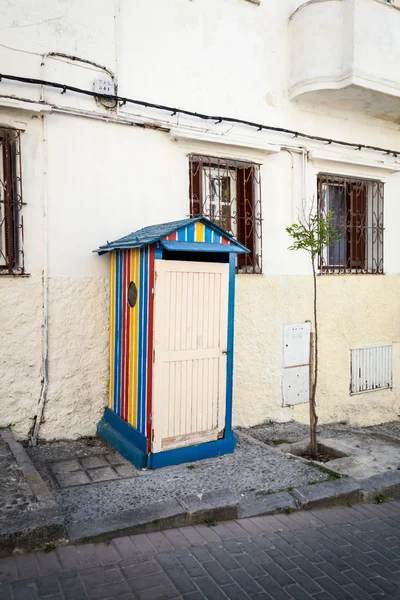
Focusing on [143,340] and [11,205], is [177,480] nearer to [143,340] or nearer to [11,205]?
[143,340]

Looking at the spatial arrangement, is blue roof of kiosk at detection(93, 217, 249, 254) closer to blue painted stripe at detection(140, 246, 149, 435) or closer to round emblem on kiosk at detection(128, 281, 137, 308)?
blue painted stripe at detection(140, 246, 149, 435)

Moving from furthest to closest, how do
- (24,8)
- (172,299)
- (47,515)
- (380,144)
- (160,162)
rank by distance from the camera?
(380,144) → (160,162) → (24,8) → (172,299) → (47,515)

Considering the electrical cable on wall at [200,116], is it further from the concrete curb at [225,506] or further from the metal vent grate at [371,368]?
the concrete curb at [225,506]

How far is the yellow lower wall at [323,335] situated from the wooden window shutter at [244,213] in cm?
35

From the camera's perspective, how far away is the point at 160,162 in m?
6.20

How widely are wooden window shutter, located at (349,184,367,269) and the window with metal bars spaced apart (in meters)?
2.07

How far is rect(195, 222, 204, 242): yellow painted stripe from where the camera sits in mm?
4832

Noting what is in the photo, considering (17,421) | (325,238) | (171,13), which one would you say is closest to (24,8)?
(171,13)

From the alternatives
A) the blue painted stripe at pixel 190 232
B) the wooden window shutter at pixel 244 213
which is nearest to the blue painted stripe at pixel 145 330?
the blue painted stripe at pixel 190 232

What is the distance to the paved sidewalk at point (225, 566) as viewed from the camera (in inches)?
124

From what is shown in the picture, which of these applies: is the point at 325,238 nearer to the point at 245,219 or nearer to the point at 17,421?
the point at 245,219

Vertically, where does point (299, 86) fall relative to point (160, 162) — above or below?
above

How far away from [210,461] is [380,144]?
619cm

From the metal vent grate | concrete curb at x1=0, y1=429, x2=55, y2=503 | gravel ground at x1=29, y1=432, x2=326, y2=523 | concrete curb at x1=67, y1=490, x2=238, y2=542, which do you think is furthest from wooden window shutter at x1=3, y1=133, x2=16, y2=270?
the metal vent grate
